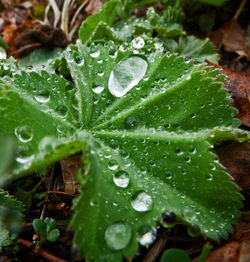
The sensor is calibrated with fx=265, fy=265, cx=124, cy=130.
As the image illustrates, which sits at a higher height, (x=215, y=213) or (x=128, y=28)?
(x=128, y=28)

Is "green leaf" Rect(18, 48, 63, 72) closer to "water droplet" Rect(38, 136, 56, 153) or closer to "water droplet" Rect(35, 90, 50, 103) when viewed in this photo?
"water droplet" Rect(35, 90, 50, 103)

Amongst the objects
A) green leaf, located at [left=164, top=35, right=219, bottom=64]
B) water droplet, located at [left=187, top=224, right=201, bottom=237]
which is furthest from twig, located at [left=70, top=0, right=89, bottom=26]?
water droplet, located at [left=187, top=224, right=201, bottom=237]

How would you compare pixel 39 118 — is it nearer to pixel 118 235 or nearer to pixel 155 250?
pixel 118 235

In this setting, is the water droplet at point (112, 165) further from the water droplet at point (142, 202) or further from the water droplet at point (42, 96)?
the water droplet at point (42, 96)

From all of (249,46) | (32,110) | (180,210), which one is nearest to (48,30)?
(32,110)

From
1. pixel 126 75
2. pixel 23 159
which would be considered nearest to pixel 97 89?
pixel 126 75

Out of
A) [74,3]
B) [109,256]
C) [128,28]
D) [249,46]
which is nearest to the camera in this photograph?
[109,256]

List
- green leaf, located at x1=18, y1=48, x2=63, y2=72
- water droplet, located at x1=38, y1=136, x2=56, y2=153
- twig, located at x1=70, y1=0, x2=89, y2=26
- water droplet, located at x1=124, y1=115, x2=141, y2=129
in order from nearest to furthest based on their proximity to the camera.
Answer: water droplet, located at x1=38, y1=136, x2=56, y2=153
water droplet, located at x1=124, y1=115, x2=141, y2=129
green leaf, located at x1=18, y1=48, x2=63, y2=72
twig, located at x1=70, y1=0, x2=89, y2=26

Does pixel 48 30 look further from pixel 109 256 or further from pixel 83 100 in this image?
pixel 109 256
